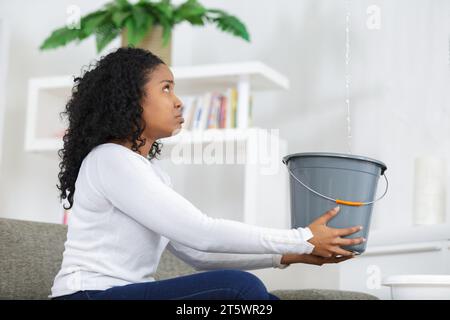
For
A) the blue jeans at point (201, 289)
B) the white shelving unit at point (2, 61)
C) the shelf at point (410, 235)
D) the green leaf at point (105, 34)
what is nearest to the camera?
the blue jeans at point (201, 289)

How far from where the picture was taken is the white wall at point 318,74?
3555mm

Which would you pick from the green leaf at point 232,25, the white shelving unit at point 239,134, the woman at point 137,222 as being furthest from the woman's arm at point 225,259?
the green leaf at point 232,25

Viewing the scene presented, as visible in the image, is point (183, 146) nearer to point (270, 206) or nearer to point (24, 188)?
point (270, 206)

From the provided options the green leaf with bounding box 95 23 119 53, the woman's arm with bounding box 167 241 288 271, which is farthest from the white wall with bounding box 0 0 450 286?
the woman's arm with bounding box 167 241 288 271

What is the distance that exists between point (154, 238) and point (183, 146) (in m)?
1.99

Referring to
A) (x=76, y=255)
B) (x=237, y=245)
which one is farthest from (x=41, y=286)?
(x=237, y=245)

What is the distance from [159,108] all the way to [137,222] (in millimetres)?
304

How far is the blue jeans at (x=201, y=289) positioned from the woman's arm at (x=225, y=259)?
0.90 feet

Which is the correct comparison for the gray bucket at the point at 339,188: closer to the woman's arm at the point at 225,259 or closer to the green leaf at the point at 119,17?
the woman's arm at the point at 225,259

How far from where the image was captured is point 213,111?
3791mm

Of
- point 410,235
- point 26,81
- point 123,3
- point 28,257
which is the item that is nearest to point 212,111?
point 123,3

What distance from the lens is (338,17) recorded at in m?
4.20

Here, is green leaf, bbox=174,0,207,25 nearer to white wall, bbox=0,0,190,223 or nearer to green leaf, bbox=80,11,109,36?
green leaf, bbox=80,11,109,36

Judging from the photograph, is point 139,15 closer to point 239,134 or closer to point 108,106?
point 239,134
